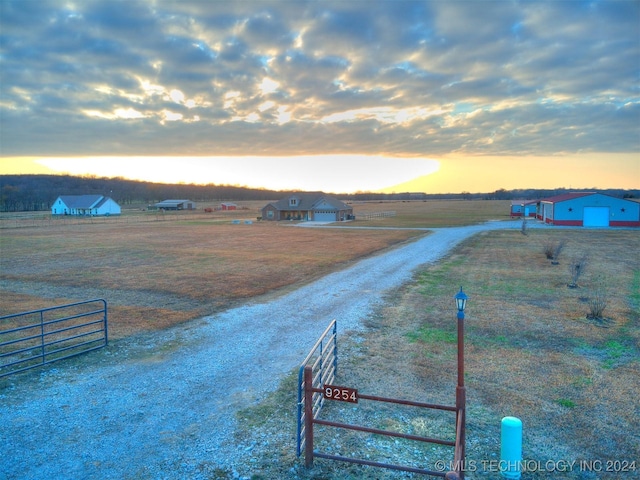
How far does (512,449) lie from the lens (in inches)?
226

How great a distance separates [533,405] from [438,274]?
13.0 metres

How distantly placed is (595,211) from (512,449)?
171ft

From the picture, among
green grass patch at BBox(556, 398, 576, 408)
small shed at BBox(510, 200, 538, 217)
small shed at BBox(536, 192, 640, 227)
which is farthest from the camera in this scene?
small shed at BBox(510, 200, 538, 217)

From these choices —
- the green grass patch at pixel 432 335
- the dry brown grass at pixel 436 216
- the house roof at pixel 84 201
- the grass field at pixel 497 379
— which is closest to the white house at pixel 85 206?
the house roof at pixel 84 201

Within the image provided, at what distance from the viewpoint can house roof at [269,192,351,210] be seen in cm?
6488

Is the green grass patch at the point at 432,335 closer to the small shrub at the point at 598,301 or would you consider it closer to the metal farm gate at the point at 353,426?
the small shrub at the point at 598,301

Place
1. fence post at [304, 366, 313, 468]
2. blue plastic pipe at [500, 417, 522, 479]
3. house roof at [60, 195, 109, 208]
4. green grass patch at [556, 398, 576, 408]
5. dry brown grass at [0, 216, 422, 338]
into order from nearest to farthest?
1. blue plastic pipe at [500, 417, 522, 479]
2. fence post at [304, 366, 313, 468]
3. green grass patch at [556, 398, 576, 408]
4. dry brown grass at [0, 216, 422, 338]
5. house roof at [60, 195, 109, 208]

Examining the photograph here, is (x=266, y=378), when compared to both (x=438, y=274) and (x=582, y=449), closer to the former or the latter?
(x=582, y=449)

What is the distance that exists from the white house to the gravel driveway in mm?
93650

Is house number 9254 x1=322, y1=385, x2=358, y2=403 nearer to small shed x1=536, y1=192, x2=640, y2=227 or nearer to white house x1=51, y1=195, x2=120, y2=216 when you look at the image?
small shed x1=536, y1=192, x2=640, y2=227

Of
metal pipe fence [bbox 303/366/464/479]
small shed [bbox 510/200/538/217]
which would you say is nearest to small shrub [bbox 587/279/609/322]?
metal pipe fence [bbox 303/366/464/479]

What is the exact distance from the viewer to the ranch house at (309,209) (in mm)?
63719

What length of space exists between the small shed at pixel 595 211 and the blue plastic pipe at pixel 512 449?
167 feet

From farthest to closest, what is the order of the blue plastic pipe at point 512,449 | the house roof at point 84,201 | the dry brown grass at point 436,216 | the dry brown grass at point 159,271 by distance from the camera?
the house roof at point 84,201 < the dry brown grass at point 436,216 < the dry brown grass at point 159,271 < the blue plastic pipe at point 512,449
